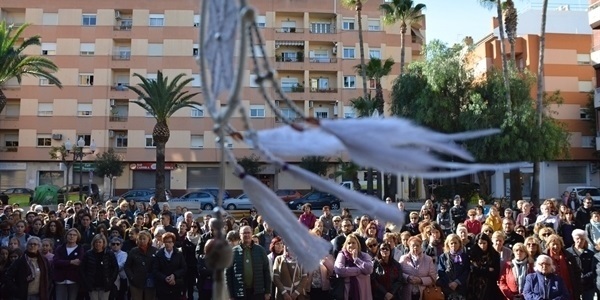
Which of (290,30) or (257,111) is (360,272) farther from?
(290,30)

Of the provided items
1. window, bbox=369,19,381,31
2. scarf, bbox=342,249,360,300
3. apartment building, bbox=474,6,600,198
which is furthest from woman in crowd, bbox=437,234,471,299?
window, bbox=369,19,381,31

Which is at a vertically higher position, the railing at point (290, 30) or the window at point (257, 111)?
the railing at point (290, 30)

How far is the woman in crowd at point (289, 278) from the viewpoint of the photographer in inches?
292

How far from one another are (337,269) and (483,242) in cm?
202

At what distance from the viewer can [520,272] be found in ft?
22.7

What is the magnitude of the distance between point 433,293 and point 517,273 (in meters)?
1.12

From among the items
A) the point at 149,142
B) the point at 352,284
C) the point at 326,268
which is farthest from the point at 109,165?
the point at 352,284

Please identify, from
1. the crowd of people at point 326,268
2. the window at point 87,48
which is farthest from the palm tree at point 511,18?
the window at point 87,48

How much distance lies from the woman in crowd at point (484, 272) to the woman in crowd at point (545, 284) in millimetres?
844

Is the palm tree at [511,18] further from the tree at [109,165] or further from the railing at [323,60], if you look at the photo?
the tree at [109,165]

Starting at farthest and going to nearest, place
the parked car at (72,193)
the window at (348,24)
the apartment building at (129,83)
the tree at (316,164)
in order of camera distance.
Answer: the window at (348,24), the apartment building at (129,83), the tree at (316,164), the parked car at (72,193)

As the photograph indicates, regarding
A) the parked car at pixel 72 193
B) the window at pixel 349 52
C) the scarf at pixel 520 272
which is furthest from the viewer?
the window at pixel 349 52

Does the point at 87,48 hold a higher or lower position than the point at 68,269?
higher

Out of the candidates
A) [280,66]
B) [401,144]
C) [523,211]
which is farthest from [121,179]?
[401,144]
